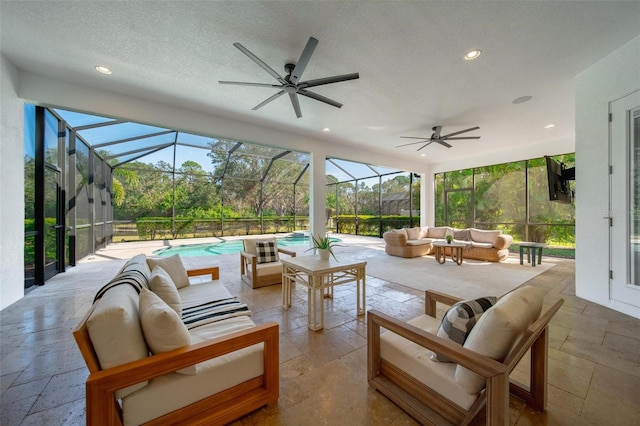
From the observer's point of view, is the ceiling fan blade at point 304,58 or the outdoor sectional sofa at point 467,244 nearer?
the ceiling fan blade at point 304,58

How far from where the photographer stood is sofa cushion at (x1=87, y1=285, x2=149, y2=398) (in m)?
1.07

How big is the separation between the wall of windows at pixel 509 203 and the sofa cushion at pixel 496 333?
285 inches

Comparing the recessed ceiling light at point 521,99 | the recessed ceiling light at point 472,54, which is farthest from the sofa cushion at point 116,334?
the recessed ceiling light at point 521,99

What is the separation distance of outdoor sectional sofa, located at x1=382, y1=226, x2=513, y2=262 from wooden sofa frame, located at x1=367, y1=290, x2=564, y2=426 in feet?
15.7

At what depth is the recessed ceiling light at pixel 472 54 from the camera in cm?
284

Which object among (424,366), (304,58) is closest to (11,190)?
(304,58)

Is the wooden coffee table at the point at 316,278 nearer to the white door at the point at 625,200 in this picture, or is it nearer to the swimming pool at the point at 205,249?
the white door at the point at 625,200

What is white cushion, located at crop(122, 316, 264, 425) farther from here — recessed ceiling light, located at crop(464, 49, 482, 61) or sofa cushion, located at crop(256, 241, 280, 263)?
recessed ceiling light, located at crop(464, 49, 482, 61)

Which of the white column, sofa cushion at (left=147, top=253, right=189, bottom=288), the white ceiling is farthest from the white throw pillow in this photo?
the white column

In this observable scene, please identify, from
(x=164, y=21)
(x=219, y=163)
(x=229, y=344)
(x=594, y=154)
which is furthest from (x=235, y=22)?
(x=219, y=163)

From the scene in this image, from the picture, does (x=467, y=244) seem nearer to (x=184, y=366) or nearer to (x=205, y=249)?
(x=184, y=366)

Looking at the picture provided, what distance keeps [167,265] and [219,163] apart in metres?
8.33

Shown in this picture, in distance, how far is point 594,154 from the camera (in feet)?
10.4

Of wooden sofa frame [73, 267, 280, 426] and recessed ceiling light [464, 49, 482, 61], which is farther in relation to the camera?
recessed ceiling light [464, 49, 482, 61]
